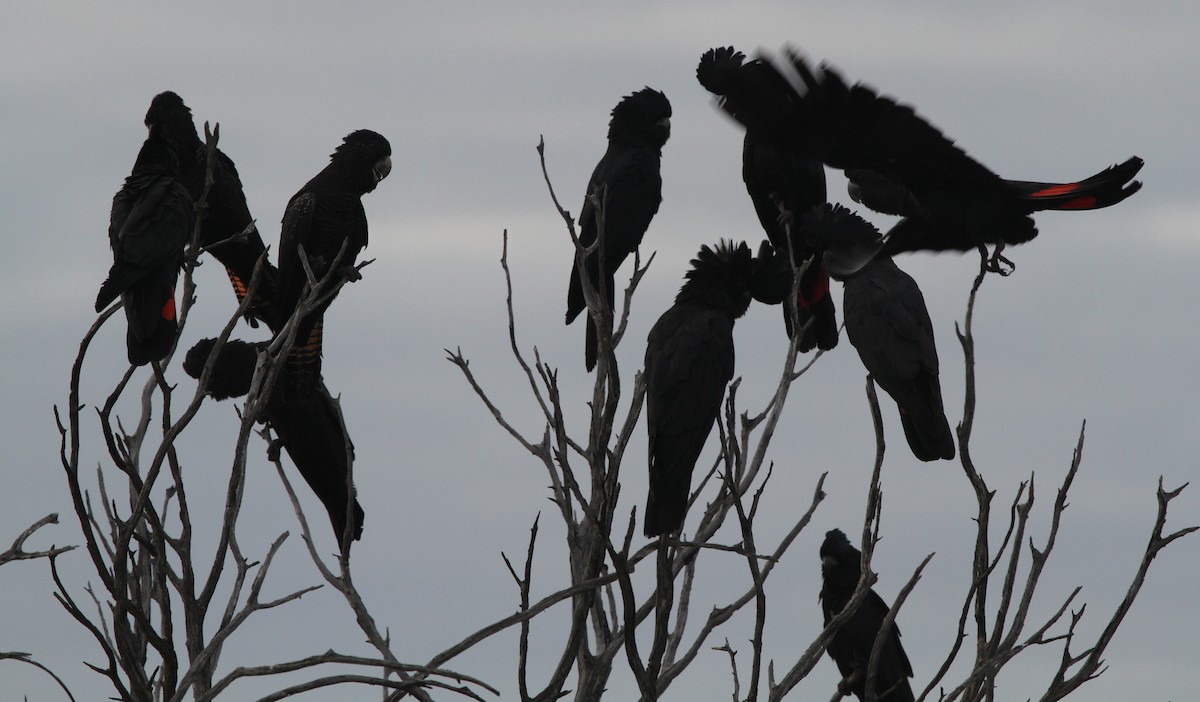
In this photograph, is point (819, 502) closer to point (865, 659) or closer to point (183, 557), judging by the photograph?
point (183, 557)

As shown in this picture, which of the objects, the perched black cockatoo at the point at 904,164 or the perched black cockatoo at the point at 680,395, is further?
the perched black cockatoo at the point at 680,395

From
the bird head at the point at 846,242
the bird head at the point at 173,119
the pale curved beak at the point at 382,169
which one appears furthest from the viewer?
the pale curved beak at the point at 382,169

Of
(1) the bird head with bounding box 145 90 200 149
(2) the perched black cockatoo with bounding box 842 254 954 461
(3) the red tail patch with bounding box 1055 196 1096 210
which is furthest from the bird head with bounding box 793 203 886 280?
(1) the bird head with bounding box 145 90 200 149

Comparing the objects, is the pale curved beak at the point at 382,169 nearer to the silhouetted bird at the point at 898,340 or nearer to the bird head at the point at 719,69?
the bird head at the point at 719,69

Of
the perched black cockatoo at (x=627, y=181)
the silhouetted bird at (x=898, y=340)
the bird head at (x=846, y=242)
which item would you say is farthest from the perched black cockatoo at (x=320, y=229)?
the silhouetted bird at (x=898, y=340)

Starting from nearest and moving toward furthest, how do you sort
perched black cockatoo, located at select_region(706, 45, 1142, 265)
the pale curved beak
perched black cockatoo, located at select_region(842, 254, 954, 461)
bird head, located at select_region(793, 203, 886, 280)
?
perched black cockatoo, located at select_region(706, 45, 1142, 265) → perched black cockatoo, located at select_region(842, 254, 954, 461) → bird head, located at select_region(793, 203, 886, 280) → the pale curved beak

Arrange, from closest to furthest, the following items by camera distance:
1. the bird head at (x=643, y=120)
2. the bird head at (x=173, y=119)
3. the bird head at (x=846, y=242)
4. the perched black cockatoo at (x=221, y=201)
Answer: the bird head at (x=846, y=242), the bird head at (x=173, y=119), the perched black cockatoo at (x=221, y=201), the bird head at (x=643, y=120)

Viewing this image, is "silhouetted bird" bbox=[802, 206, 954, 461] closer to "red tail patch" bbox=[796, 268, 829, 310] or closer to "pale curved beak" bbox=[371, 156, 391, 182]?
"red tail patch" bbox=[796, 268, 829, 310]

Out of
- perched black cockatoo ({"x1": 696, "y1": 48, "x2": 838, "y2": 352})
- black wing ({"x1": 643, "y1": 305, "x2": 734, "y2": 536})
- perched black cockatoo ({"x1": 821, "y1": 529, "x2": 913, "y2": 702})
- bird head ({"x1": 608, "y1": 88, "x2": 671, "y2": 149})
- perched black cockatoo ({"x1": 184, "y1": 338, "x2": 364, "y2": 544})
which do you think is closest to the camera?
black wing ({"x1": 643, "y1": 305, "x2": 734, "y2": 536})

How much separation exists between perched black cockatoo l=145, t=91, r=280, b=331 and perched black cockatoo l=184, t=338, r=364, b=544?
1.21 ft

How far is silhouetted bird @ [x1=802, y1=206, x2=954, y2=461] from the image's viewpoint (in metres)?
5.55

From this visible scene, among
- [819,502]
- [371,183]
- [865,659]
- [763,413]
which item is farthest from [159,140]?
[865,659]

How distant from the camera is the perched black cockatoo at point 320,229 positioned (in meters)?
6.93

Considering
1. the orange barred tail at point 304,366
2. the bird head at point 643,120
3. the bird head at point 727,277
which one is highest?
the bird head at point 643,120
